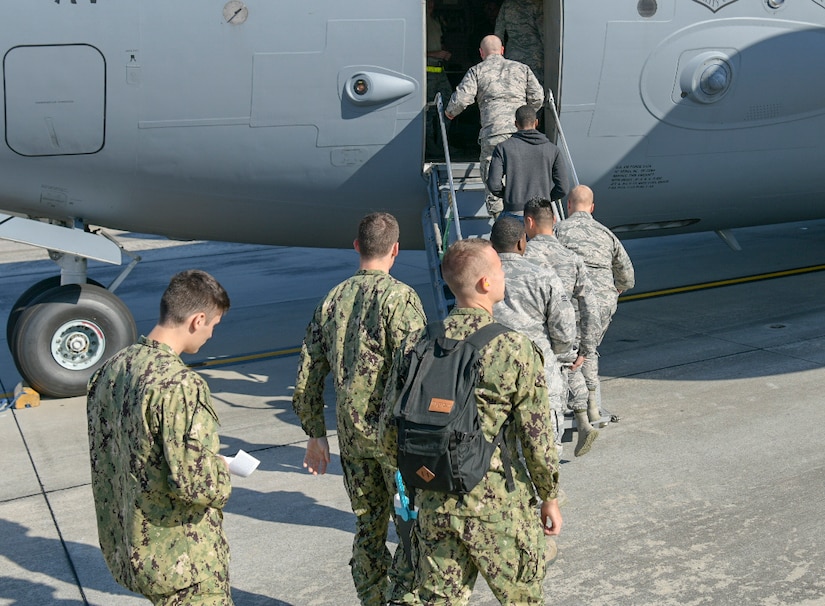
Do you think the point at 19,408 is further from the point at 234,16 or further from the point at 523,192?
the point at 523,192

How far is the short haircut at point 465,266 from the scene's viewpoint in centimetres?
441

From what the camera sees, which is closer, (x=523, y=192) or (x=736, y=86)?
(x=523, y=192)

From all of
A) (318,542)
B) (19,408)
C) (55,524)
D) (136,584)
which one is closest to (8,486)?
→ (55,524)

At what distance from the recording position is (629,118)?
1017cm

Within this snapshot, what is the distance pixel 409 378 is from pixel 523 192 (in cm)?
474

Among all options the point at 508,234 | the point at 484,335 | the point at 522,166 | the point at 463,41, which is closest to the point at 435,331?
the point at 484,335

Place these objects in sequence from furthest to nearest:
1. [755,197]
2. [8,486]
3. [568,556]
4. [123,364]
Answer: [755,197] < [8,486] < [568,556] < [123,364]

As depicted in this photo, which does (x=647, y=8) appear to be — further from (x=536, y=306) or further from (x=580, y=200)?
(x=536, y=306)

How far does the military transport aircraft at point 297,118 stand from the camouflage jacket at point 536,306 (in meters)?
4.08

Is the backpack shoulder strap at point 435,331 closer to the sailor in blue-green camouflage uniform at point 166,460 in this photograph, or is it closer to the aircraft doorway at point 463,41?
the sailor in blue-green camouflage uniform at point 166,460

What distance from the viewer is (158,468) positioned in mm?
4047

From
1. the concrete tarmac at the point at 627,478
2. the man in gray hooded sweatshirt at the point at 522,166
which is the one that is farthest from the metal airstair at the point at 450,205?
the concrete tarmac at the point at 627,478

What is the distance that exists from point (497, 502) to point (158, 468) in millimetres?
1406

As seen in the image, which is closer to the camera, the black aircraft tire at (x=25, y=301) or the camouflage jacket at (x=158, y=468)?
the camouflage jacket at (x=158, y=468)
